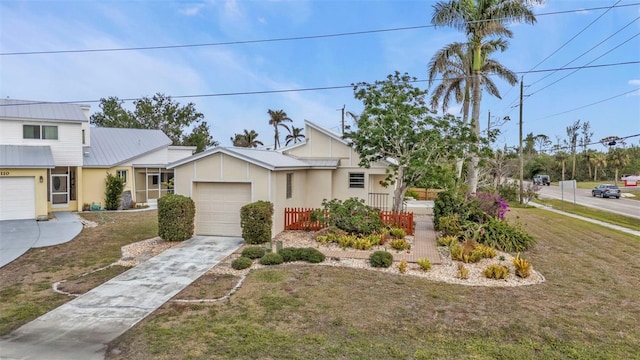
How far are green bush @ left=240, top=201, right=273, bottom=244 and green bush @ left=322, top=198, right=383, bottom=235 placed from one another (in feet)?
7.09

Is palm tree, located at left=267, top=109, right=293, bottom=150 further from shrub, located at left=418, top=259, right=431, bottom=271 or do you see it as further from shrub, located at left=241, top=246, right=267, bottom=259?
shrub, located at left=418, top=259, right=431, bottom=271

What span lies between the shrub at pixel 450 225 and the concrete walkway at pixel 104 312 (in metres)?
7.52

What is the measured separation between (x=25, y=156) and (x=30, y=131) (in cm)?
212

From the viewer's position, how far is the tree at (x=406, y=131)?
13.2 metres

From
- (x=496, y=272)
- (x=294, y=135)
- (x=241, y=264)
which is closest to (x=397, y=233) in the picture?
(x=496, y=272)

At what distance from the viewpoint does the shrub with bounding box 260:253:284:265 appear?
934 centimetres

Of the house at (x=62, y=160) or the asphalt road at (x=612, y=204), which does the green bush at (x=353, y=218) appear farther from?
the asphalt road at (x=612, y=204)

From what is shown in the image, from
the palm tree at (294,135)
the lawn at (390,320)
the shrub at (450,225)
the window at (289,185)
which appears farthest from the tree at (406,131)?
the palm tree at (294,135)

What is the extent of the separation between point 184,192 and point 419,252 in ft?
27.1

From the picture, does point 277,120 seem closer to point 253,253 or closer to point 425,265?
point 253,253

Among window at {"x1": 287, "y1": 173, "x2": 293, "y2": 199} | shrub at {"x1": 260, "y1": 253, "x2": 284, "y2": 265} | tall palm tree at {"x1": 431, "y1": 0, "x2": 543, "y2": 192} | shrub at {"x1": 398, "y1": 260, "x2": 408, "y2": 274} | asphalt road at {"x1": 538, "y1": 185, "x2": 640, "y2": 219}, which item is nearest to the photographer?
shrub at {"x1": 398, "y1": 260, "x2": 408, "y2": 274}

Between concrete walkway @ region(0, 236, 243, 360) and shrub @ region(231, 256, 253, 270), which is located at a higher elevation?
shrub @ region(231, 256, 253, 270)

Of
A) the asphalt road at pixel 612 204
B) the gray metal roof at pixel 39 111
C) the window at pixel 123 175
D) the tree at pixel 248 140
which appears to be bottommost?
the asphalt road at pixel 612 204

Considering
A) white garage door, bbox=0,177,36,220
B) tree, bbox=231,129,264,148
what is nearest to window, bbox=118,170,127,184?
white garage door, bbox=0,177,36,220
